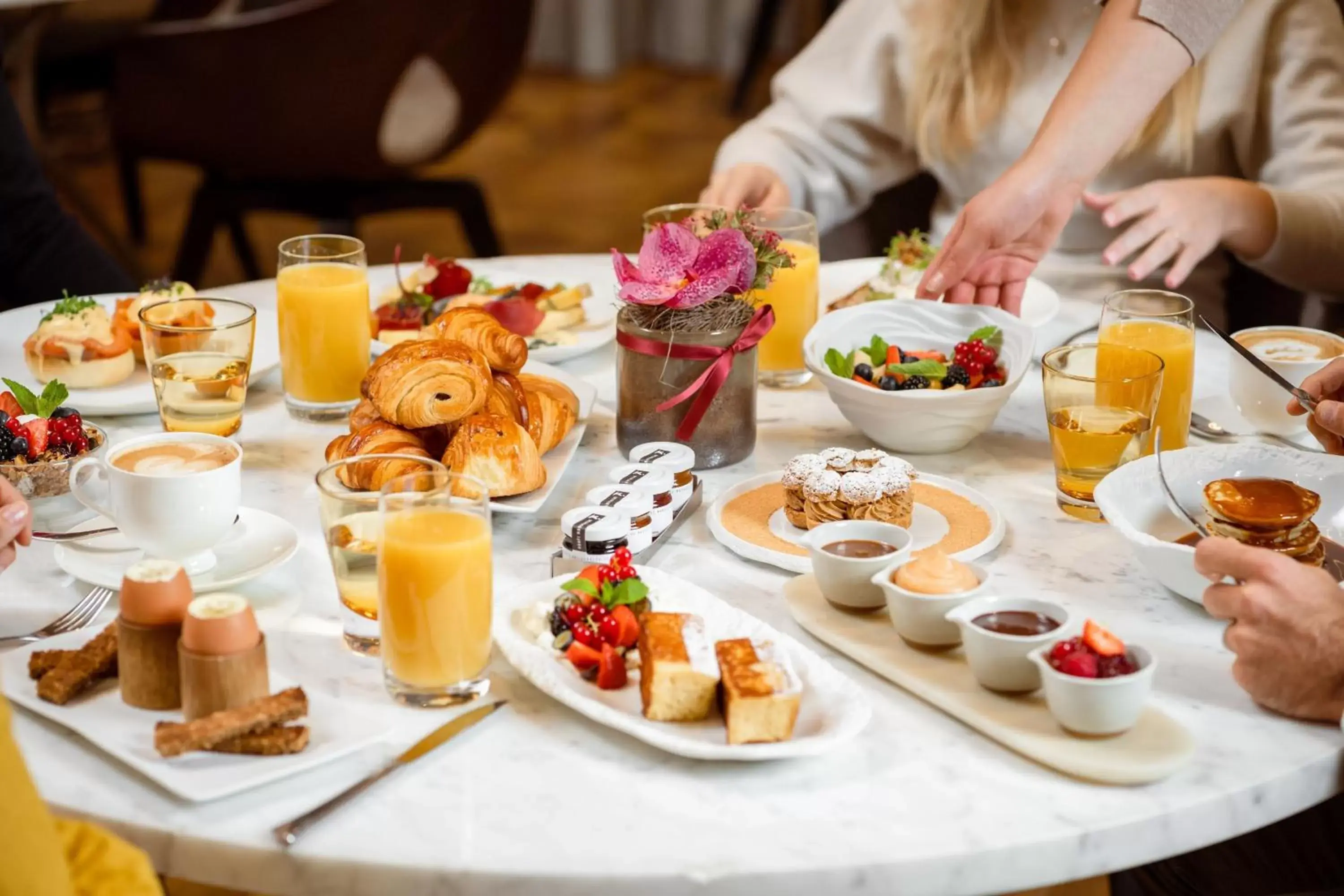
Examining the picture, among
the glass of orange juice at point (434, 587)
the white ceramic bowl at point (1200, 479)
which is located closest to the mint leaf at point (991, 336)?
the white ceramic bowl at point (1200, 479)

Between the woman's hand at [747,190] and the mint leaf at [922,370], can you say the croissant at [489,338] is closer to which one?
the mint leaf at [922,370]

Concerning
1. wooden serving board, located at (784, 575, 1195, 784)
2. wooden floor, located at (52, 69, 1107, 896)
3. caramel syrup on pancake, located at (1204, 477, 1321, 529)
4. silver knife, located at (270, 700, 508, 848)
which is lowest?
wooden floor, located at (52, 69, 1107, 896)

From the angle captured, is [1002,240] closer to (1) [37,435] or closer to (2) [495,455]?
(2) [495,455]

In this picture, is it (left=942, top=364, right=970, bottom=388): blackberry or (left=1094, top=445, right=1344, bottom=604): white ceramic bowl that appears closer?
(left=1094, top=445, right=1344, bottom=604): white ceramic bowl

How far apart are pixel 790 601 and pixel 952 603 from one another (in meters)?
0.17

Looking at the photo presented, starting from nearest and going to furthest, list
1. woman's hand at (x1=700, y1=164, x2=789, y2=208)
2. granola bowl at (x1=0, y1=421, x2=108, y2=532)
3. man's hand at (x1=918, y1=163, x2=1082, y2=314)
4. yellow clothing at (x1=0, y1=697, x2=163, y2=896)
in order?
yellow clothing at (x1=0, y1=697, x2=163, y2=896) → granola bowl at (x1=0, y1=421, x2=108, y2=532) → man's hand at (x1=918, y1=163, x2=1082, y2=314) → woman's hand at (x1=700, y1=164, x2=789, y2=208)

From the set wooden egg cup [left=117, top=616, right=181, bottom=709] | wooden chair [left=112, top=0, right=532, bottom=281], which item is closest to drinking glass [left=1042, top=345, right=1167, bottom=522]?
wooden egg cup [left=117, top=616, right=181, bottom=709]

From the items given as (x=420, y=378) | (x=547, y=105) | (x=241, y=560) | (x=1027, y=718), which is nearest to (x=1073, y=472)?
(x=1027, y=718)

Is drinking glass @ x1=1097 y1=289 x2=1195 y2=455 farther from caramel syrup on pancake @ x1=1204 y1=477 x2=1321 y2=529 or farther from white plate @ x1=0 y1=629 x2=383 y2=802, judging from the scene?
white plate @ x1=0 y1=629 x2=383 y2=802

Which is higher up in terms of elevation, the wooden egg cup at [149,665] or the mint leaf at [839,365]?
the mint leaf at [839,365]

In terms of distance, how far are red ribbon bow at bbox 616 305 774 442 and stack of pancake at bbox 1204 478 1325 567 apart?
0.50 meters

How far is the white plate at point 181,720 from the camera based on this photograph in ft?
3.26

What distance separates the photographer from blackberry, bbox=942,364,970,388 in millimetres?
1647

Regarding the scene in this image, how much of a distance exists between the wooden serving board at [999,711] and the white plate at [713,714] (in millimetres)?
58
